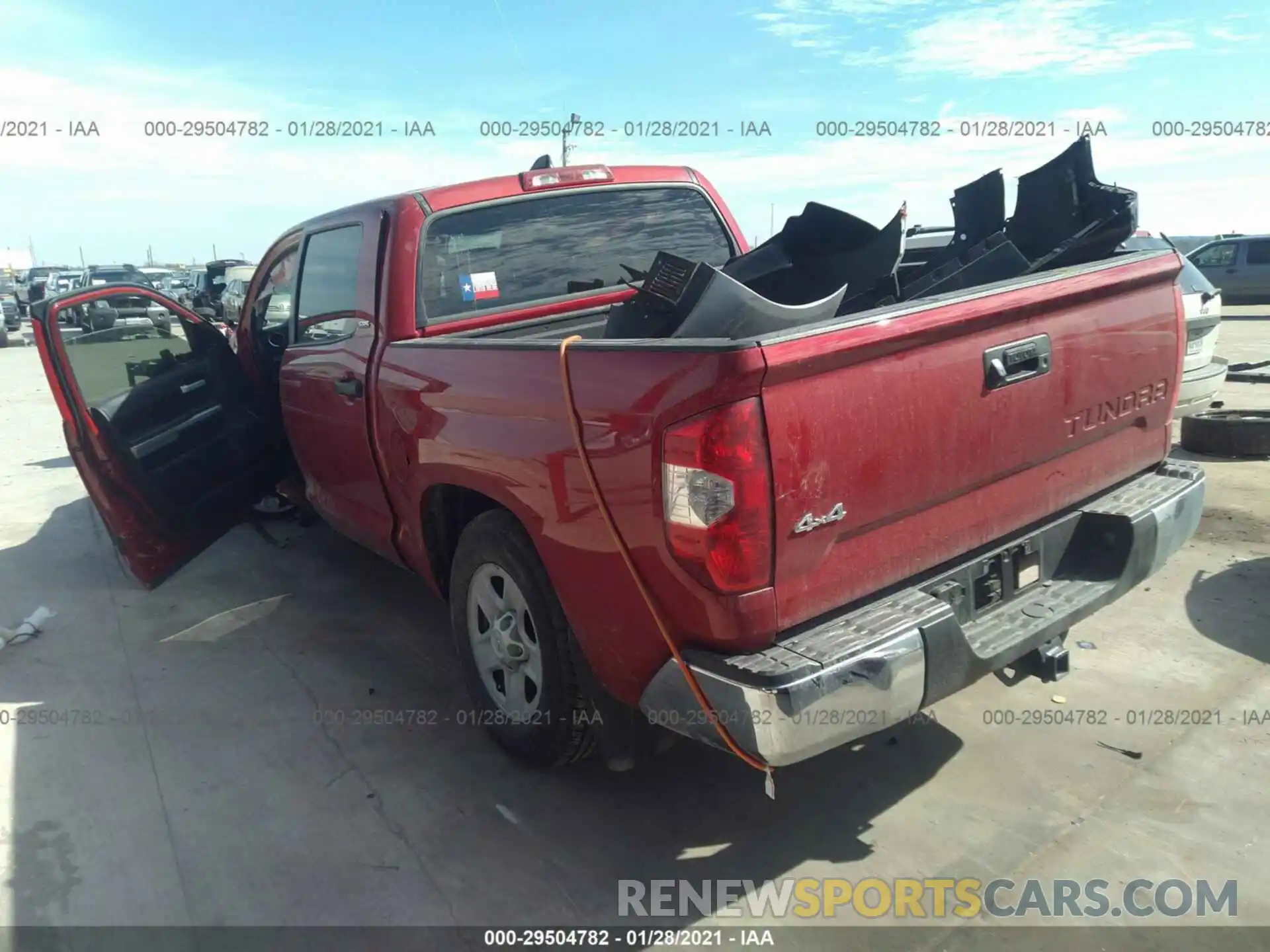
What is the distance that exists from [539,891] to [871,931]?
94cm

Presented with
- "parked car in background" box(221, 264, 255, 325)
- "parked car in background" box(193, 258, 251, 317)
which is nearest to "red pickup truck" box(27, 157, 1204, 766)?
"parked car in background" box(221, 264, 255, 325)

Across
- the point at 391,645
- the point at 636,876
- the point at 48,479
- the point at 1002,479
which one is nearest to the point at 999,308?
the point at 1002,479

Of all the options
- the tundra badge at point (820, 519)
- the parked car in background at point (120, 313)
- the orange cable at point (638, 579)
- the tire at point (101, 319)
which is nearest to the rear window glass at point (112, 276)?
the parked car in background at point (120, 313)

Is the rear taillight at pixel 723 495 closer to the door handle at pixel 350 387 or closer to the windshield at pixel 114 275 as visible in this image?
the door handle at pixel 350 387

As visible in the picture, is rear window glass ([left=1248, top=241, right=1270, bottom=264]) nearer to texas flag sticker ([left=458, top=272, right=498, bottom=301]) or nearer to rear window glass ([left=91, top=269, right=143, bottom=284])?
texas flag sticker ([left=458, top=272, right=498, bottom=301])

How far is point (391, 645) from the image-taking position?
4523mm

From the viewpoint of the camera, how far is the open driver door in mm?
4484

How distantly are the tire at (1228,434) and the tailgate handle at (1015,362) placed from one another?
15.3 feet

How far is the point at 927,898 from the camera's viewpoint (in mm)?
2635

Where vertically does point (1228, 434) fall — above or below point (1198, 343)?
below

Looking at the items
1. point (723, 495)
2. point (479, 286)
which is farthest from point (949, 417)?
point (479, 286)

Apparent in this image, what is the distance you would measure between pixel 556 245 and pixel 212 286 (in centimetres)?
2226

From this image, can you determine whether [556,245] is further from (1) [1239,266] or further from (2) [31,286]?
(2) [31,286]

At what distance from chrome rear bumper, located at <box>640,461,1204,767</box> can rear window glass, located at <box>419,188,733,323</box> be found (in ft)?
6.82
